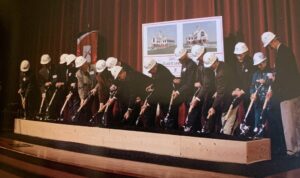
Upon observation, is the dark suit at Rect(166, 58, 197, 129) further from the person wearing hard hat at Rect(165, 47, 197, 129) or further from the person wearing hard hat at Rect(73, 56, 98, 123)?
the person wearing hard hat at Rect(73, 56, 98, 123)

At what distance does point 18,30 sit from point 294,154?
1.39m

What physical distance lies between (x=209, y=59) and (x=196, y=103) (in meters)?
0.24

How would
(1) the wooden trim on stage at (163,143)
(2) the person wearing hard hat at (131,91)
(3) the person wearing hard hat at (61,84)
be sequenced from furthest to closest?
(3) the person wearing hard hat at (61,84) → (2) the person wearing hard hat at (131,91) → (1) the wooden trim on stage at (163,143)

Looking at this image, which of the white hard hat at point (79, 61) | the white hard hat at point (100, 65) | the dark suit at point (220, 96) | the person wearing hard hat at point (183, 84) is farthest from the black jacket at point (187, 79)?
the white hard hat at point (79, 61)

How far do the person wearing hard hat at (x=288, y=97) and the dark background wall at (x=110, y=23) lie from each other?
64mm

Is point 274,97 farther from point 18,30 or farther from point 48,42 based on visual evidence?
point 18,30

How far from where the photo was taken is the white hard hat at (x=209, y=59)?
1.60 m

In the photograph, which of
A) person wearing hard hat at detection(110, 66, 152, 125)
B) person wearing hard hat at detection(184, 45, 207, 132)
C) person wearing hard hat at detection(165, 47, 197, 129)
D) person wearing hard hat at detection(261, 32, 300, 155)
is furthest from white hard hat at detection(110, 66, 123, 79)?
person wearing hard hat at detection(261, 32, 300, 155)

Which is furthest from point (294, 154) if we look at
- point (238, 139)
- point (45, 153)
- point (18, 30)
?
point (18, 30)

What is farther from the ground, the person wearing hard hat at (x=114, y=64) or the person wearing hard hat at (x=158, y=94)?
the person wearing hard hat at (x=114, y=64)

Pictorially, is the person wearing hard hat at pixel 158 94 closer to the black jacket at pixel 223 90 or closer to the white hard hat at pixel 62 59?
the black jacket at pixel 223 90

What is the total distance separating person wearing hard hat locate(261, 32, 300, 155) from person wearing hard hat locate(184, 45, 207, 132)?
1.09 ft

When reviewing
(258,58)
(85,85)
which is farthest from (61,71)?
(258,58)

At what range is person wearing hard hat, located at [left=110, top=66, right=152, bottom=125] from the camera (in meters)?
1.62
